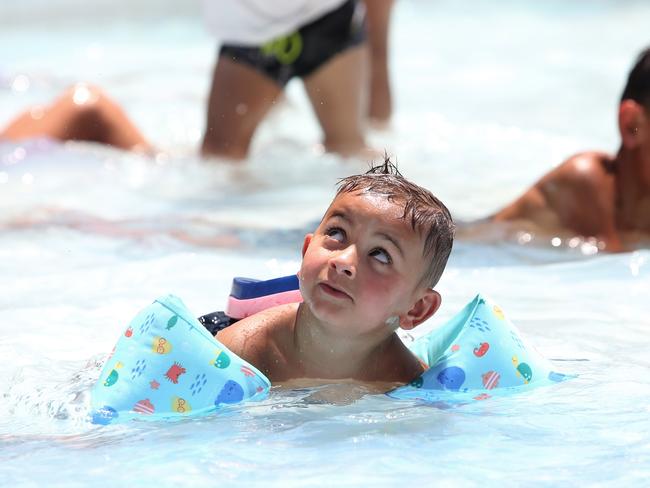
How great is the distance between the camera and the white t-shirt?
581cm

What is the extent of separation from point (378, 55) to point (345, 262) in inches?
183

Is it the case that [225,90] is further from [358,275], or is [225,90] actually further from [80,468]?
[80,468]

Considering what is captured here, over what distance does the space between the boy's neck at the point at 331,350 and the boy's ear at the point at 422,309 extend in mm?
47

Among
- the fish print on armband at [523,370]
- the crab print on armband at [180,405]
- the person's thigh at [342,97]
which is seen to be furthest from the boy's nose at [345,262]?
the person's thigh at [342,97]

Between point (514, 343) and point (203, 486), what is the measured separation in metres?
1.14

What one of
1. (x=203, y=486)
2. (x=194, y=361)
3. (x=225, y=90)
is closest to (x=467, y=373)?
(x=194, y=361)

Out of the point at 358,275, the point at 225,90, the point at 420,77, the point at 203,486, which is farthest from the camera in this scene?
the point at 420,77

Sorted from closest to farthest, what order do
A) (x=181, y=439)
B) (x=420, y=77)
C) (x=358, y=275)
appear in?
1. (x=181, y=439)
2. (x=358, y=275)
3. (x=420, y=77)

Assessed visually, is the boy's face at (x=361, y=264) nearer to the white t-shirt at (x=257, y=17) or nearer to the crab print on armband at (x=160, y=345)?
the crab print on armband at (x=160, y=345)

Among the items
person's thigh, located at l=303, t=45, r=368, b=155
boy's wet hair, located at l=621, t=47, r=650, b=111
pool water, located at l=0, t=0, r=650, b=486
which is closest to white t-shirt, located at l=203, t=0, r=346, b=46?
person's thigh, located at l=303, t=45, r=368, b=155

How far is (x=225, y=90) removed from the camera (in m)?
5.95

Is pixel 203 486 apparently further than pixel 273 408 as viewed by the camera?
No

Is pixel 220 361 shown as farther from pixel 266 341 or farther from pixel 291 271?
pixel 291 271

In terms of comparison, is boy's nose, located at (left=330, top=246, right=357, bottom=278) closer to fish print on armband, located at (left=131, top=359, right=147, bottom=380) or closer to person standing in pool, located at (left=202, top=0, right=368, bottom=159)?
fish print on armband, located at (left=131, top=359, right=147, bottom=380)
